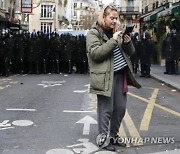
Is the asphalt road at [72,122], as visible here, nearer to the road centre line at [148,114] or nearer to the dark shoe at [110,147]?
the road centre line at [148,114]

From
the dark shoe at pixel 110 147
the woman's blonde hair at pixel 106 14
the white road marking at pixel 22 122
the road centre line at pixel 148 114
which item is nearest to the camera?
the woman's blonde hair at pixel 106 14

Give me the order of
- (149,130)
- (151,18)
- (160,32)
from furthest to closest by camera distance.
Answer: (151,18) → (160,32) → (149,130)

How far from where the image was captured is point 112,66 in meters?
5.53

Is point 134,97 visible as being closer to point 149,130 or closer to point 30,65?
point 149,130

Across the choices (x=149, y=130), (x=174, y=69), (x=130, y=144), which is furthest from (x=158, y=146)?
(x=174, y=69)

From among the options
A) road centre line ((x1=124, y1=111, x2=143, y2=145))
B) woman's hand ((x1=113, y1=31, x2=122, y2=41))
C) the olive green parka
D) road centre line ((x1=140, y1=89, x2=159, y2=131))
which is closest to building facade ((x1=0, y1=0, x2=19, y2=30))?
road centre line ((x1=140, y1=89, x2=159, y2=131))

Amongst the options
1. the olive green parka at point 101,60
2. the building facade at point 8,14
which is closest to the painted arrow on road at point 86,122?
the olive green parka at point 101,60

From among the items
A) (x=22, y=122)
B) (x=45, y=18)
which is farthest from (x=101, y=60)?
(x=45, y=18)

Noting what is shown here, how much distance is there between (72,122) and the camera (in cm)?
768

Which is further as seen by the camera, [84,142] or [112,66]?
[84,142]

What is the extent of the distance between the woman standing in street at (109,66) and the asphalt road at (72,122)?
1.84 feet

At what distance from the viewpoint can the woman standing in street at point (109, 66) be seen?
5.44 metres

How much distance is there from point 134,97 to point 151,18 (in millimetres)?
18739

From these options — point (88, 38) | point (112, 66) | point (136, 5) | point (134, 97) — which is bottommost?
point (134, 97)
